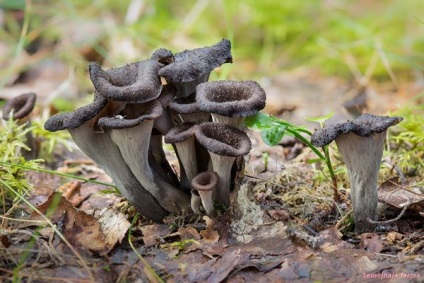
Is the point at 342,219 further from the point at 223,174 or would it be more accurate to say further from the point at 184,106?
the point at 184,106

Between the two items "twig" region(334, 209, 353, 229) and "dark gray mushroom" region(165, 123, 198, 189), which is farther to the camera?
"twig" region(334, 209, 353, 229)

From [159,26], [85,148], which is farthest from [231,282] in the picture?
[159,26]


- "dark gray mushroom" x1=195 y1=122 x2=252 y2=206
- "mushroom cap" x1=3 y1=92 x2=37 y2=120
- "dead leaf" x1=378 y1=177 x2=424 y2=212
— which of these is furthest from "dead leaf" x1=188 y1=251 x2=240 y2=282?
"mushroom cap" x1=3 y1=92 x2=37 y2=120

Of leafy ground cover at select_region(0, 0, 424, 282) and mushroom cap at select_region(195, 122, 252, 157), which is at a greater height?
mushroom cap at select_region(195, 122, 252, 157)

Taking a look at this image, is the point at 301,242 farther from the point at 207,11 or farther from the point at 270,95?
the point at 207,11

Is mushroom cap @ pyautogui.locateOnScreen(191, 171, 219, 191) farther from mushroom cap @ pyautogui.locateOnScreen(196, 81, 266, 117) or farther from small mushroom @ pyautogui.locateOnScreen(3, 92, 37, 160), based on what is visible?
small mushroom @ pyautogui.locateOnScreen(3, 92, 37, 160)

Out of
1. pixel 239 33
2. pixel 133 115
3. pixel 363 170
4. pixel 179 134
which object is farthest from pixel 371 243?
pixel 239 33

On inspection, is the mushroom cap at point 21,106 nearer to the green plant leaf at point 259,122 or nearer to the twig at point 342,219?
the green plant leaf at point 259,122
